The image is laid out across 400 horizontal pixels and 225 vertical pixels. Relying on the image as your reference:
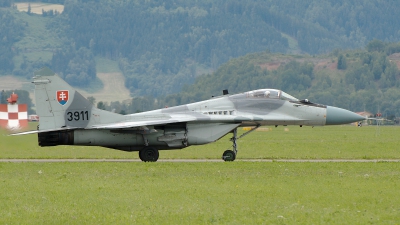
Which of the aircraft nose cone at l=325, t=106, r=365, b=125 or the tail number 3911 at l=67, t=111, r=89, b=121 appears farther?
the aircraft nose cone at l=325, t=106, r=365, b=125

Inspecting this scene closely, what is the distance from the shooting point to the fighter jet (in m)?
28.1

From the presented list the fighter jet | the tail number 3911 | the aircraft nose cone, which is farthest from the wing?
the aircraft nose cone

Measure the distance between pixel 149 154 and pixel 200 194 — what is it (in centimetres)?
1001

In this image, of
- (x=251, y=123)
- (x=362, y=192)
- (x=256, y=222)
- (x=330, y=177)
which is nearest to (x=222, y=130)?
(x=251, y=123)

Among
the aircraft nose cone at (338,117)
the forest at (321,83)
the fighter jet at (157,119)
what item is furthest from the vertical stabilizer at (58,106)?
the forest at (321,83)

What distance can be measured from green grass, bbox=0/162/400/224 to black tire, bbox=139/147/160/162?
8.57 ft

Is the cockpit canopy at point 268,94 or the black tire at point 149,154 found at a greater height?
the cockpit canopy at point 268,94

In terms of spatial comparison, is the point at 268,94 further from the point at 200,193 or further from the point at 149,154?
the point at 200,193

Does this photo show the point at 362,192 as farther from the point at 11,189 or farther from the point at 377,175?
the point at 11,189

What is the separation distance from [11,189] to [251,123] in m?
11.5

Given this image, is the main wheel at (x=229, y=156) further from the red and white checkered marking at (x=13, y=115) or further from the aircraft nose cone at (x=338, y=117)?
the red and white checkered marking at (x=13, y=115)

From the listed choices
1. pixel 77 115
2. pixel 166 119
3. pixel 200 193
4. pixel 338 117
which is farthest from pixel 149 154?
pixel 200 193

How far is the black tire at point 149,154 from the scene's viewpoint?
28.9 metres

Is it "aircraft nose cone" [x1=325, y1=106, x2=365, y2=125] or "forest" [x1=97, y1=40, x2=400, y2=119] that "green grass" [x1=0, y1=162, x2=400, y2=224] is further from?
"forest" [x1=97, y1=40, x2=400, y2=119]
